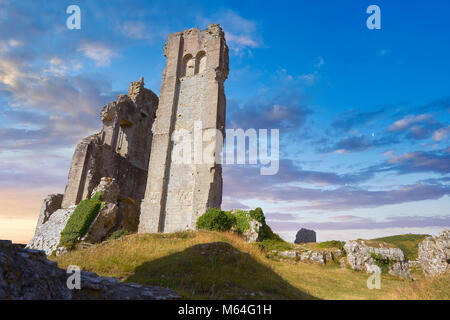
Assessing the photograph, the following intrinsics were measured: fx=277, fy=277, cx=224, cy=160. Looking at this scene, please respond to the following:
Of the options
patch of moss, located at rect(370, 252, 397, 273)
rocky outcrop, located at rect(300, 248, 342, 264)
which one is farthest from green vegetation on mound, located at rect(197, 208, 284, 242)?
patch of moss, located at rect(370, 252, 397, 273)

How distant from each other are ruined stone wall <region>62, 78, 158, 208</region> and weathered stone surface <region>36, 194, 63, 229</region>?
229 cm

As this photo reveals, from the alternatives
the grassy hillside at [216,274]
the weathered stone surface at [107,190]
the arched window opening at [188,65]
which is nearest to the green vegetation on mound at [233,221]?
the grassy hillside at [216,274]

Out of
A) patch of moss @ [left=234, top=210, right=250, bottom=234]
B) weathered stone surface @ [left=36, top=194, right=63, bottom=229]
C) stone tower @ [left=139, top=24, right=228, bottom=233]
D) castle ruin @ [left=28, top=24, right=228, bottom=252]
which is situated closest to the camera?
patch of moss @ [left=234, top=210, right=250, bottom=234]

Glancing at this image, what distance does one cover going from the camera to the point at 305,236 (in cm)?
2006

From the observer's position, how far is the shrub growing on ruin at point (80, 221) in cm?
1329

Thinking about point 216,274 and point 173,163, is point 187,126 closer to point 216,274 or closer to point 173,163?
point 173,163

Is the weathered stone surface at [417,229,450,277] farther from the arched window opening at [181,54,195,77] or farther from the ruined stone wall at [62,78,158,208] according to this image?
the ruined stone wall at [62,78,158,208]

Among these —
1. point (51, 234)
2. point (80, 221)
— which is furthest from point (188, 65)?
point (51, 234)

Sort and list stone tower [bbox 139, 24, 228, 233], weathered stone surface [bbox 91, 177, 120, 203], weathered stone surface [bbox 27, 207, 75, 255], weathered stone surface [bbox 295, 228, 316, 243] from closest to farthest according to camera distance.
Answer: weathered stone surface [bbox 27, 207, 75, 255]
stone tower [bbox 139, 24, 228, 233]
weathered stone surface [bbox 91, 177, 120, 203]
weathered stone surface [bbox 295, 228, 316, 243]

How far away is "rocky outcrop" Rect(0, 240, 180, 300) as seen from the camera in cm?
330

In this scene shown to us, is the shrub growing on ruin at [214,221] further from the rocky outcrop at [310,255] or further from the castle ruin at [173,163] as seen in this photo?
the rocky outcrop at [310,255]

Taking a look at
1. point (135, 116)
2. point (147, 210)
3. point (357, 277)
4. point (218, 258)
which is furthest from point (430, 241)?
point (135, 116)
